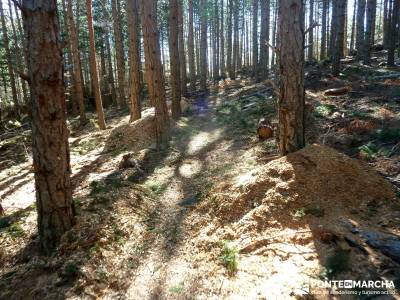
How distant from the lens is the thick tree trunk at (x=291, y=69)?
235 inches

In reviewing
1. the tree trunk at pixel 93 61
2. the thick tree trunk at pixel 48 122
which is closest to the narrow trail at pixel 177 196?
the thick tree trunk at pixel 48 122

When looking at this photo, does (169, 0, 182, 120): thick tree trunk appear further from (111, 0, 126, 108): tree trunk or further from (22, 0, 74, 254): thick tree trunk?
(22, 0, 74, 254): thick tree trunk

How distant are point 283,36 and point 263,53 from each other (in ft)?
50.2

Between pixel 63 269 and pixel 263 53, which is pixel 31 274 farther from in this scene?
pixel 263 53

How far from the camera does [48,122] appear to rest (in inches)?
178

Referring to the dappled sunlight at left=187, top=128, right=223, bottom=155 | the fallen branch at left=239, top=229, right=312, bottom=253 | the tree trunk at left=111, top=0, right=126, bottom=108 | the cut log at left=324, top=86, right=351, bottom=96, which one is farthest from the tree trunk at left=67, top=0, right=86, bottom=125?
the fallen branch at left=239, top=229, right=312, bottom=253

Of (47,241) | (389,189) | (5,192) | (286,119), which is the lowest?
(5,192)

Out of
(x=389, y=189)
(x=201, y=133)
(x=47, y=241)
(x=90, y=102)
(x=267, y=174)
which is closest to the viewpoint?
(x=47, y=241)

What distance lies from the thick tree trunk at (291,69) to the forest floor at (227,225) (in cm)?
64

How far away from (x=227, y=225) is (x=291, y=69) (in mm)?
3134

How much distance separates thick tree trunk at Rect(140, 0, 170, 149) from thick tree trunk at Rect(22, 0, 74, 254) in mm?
5631

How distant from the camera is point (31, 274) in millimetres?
4387

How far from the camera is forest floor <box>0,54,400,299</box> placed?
156 inches

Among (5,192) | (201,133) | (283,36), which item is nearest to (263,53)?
(201,133)
